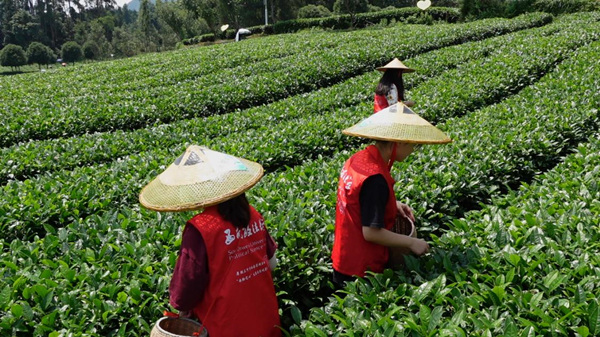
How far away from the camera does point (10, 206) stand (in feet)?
16.2

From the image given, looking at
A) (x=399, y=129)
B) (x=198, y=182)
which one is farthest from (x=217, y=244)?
(x=399, y=129)

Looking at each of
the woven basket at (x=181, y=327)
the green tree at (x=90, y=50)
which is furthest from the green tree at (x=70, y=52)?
the woven basket at (x=181, y=327)

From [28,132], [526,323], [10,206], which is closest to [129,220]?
[10,206]

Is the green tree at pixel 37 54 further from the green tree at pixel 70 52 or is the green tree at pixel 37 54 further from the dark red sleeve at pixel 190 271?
the dark red sleeve at pixel 190 271

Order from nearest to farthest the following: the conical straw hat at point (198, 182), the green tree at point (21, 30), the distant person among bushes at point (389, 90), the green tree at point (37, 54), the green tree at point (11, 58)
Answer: the conical straw hat at point (198, 182) → the distant person among bushes at point (389, 90) → the green tree at point (11, 58) → the green tree at point (37, 54) → the green tree at point (21, 30)

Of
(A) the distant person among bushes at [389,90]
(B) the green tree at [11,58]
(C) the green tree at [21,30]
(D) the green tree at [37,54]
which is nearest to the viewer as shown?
(A) the distant person among bushes at [389,90]

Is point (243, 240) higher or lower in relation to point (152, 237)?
higher

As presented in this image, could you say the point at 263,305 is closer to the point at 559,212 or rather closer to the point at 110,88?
the point at 559,212

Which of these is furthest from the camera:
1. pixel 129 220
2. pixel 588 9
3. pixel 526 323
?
pixel 588 9

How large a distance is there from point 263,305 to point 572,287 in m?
1.80

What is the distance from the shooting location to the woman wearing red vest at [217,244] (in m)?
2.23

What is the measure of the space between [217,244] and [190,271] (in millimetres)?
185

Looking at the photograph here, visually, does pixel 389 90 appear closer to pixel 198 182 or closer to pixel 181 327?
pixel 198 182

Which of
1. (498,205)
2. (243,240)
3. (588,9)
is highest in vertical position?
(588,9)
